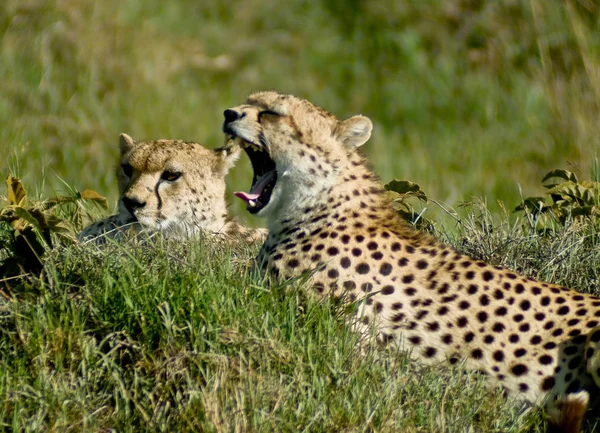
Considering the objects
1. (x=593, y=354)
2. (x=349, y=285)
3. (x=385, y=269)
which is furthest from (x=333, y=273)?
(x=593, y=354)

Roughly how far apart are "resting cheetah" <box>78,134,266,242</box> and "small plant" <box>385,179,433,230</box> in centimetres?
70

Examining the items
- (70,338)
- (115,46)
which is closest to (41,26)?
(115,46)

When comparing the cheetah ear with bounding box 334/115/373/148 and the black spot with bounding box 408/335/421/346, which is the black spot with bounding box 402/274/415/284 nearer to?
the black spot with bounding box 408/335/421/346

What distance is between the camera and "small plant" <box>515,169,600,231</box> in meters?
5.24

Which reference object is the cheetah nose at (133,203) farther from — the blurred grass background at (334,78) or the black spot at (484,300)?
the black spot at (484,300)

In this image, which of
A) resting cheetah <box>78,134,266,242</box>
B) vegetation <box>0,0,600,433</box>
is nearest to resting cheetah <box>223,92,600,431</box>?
vegetation <box>0,0,600,433</box>

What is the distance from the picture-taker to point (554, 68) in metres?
8.32

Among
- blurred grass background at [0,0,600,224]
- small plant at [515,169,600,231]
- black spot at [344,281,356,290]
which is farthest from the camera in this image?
blurred grass background at [0,0,600,224]

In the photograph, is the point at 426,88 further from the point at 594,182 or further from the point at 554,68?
the point at 594,182

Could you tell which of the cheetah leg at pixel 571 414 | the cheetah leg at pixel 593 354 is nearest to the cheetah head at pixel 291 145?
the cheetah leg at pixel 593 354

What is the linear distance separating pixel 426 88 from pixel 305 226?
517cm

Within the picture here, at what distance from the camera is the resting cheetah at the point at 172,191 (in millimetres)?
5277

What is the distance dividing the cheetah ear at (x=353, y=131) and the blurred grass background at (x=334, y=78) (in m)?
2.22

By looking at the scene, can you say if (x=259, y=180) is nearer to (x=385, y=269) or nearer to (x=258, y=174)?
(x=258, y=174)
